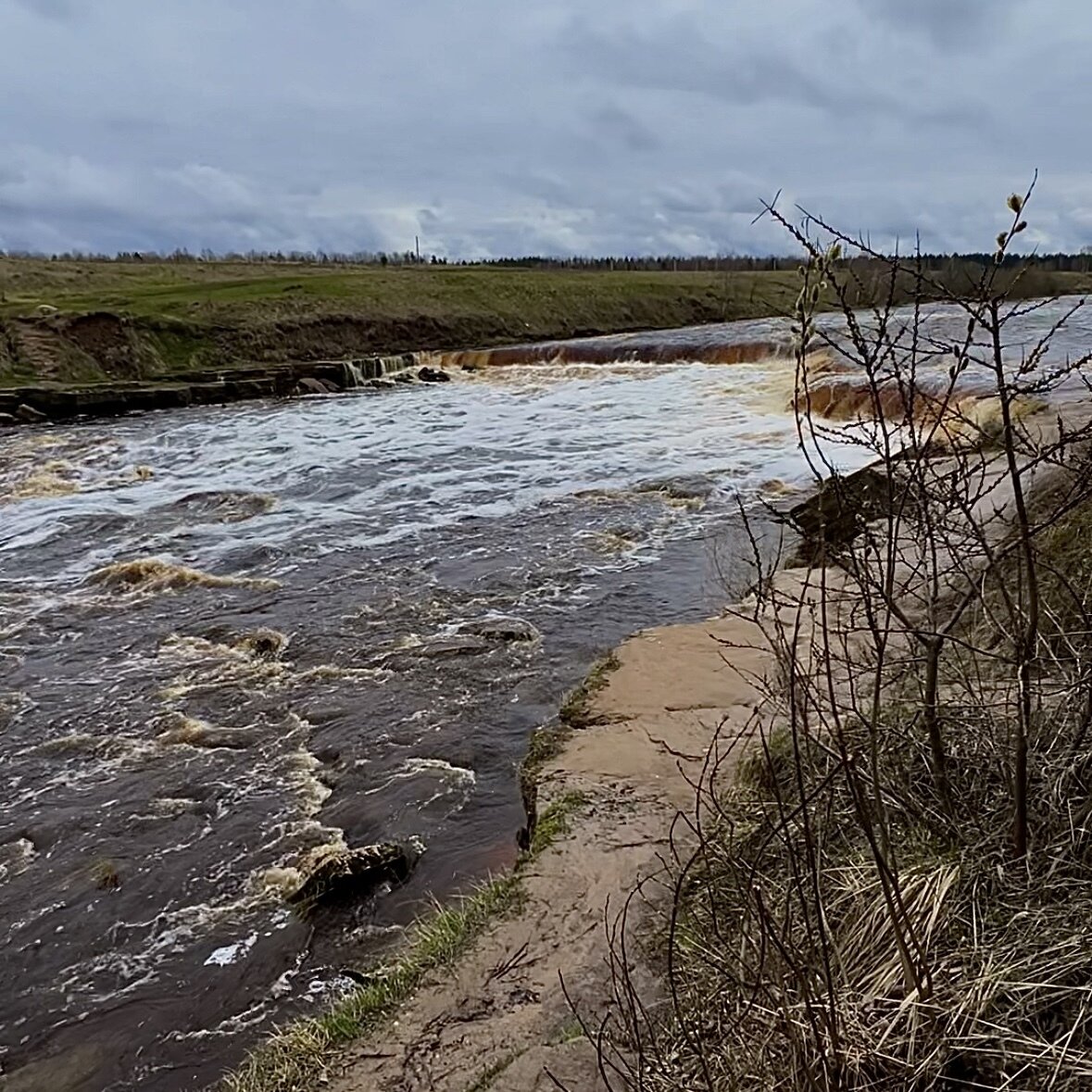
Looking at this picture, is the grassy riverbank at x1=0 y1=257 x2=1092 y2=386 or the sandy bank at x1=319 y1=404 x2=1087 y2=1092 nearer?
the sandy bank at x1=319 y1=404 x2=1087 y2=1092

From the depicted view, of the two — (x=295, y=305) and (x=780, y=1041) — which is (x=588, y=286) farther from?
(x=780, y=1041)

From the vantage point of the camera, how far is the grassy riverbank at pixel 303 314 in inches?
1208

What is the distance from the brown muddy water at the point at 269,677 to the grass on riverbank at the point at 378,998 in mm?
574

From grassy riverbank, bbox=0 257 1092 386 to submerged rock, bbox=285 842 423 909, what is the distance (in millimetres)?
20787

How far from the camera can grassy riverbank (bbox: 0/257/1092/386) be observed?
3067cm

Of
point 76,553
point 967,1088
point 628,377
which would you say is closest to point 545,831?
point 967,1088

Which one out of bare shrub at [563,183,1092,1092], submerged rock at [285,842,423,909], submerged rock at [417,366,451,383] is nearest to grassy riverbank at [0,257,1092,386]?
submerged rock at [417,366,451,383]

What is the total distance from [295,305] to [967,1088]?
125 ft

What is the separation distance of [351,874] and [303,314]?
3419cm

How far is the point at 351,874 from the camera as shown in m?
5.51

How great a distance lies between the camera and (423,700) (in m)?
7.97

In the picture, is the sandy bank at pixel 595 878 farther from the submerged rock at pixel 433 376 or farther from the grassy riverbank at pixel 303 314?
the submerged rock at pixel 433 376

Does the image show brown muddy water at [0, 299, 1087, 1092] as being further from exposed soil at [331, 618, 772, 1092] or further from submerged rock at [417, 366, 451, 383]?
submerged rock at [417, 366, 451, 383]

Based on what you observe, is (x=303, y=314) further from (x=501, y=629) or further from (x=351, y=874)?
(x=351, y=874)
